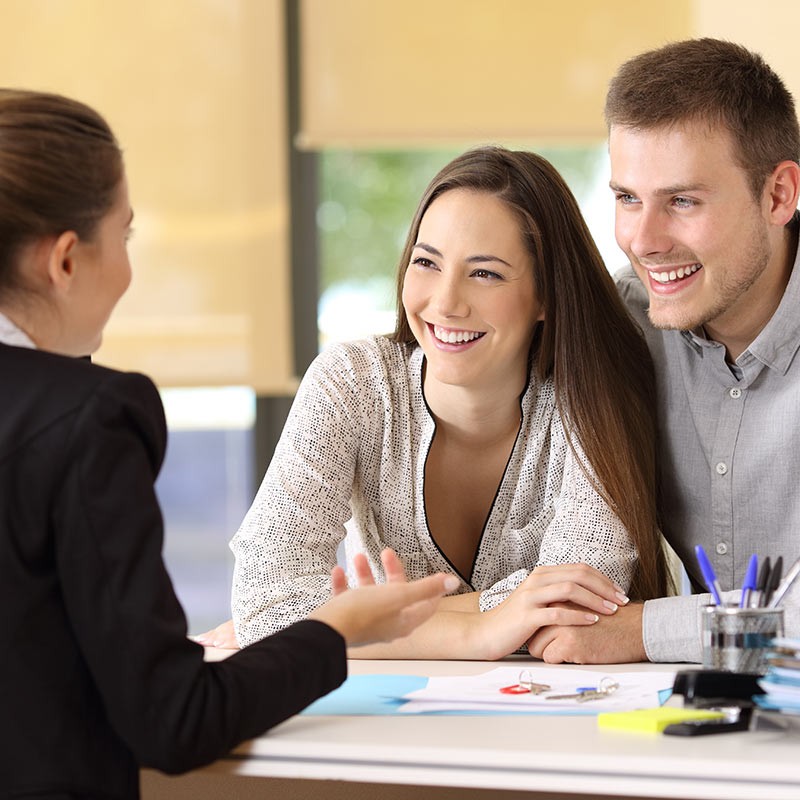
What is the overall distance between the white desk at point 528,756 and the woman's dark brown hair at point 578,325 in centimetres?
73

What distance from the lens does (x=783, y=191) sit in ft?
6.70

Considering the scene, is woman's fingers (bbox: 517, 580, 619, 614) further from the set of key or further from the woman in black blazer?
the woman in black blazer

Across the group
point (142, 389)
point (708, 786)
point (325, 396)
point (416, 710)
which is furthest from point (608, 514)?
point (142, 389)

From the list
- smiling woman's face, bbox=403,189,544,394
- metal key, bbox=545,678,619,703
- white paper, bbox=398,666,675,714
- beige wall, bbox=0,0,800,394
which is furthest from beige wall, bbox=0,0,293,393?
metal key, bbox=545,678,619,703

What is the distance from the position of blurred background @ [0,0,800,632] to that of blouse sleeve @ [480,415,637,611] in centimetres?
228

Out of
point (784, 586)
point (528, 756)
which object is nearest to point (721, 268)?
point (784, 586)

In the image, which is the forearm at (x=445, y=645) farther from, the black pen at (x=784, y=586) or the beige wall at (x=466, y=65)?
the beige wall at (x=466, y=65)

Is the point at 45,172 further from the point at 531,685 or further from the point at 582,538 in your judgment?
the point at 582,538

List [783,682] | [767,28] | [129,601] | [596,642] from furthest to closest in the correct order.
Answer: [767,28] < [596,642] < [783,682] < [129,601]

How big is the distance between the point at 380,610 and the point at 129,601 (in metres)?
0.30

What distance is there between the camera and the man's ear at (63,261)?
117cm

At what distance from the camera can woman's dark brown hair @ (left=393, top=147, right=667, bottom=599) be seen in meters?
1.96

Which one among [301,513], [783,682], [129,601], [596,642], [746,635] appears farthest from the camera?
[301,513]

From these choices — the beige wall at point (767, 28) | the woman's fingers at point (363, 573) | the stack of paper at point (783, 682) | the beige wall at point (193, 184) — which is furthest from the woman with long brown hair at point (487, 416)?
the beige wall at point (193, 184)
